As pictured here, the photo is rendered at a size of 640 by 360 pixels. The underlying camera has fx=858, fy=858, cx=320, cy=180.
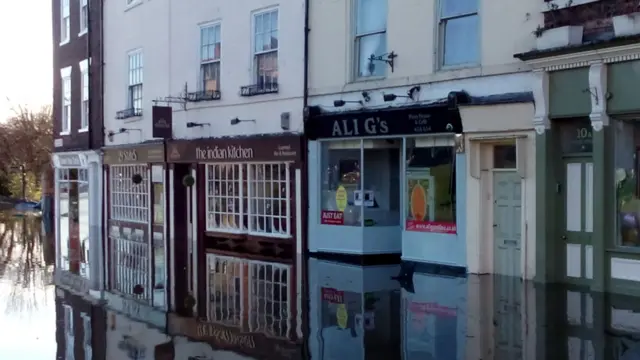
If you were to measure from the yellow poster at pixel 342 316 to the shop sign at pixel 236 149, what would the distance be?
6.89 metres

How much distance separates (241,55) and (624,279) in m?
11.3

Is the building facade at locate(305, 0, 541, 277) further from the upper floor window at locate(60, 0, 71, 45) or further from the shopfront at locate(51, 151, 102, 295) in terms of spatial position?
the upper floor window at locate(60, 0, 71, 45)

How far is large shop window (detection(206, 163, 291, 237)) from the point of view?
1948cm

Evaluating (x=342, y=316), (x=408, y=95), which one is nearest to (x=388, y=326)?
(x=342, y=316)

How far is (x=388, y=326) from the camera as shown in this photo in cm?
1043

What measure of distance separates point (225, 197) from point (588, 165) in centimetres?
1094

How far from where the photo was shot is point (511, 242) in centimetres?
1404

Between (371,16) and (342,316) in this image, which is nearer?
(342,316)

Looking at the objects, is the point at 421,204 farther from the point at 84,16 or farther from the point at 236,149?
the point at 84,16

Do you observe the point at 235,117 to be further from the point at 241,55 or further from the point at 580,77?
the point at 580,77

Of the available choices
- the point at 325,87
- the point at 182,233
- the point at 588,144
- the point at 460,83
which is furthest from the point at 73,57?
the point at 588,144

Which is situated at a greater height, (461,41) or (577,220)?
(461,41)

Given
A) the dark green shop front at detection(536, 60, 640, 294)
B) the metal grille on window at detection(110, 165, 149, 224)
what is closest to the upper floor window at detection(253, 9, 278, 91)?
the metal grille on window at detection(110, 165, 149, 224)

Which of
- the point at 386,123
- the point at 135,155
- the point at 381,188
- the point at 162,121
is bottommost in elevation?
the point at 381,188
